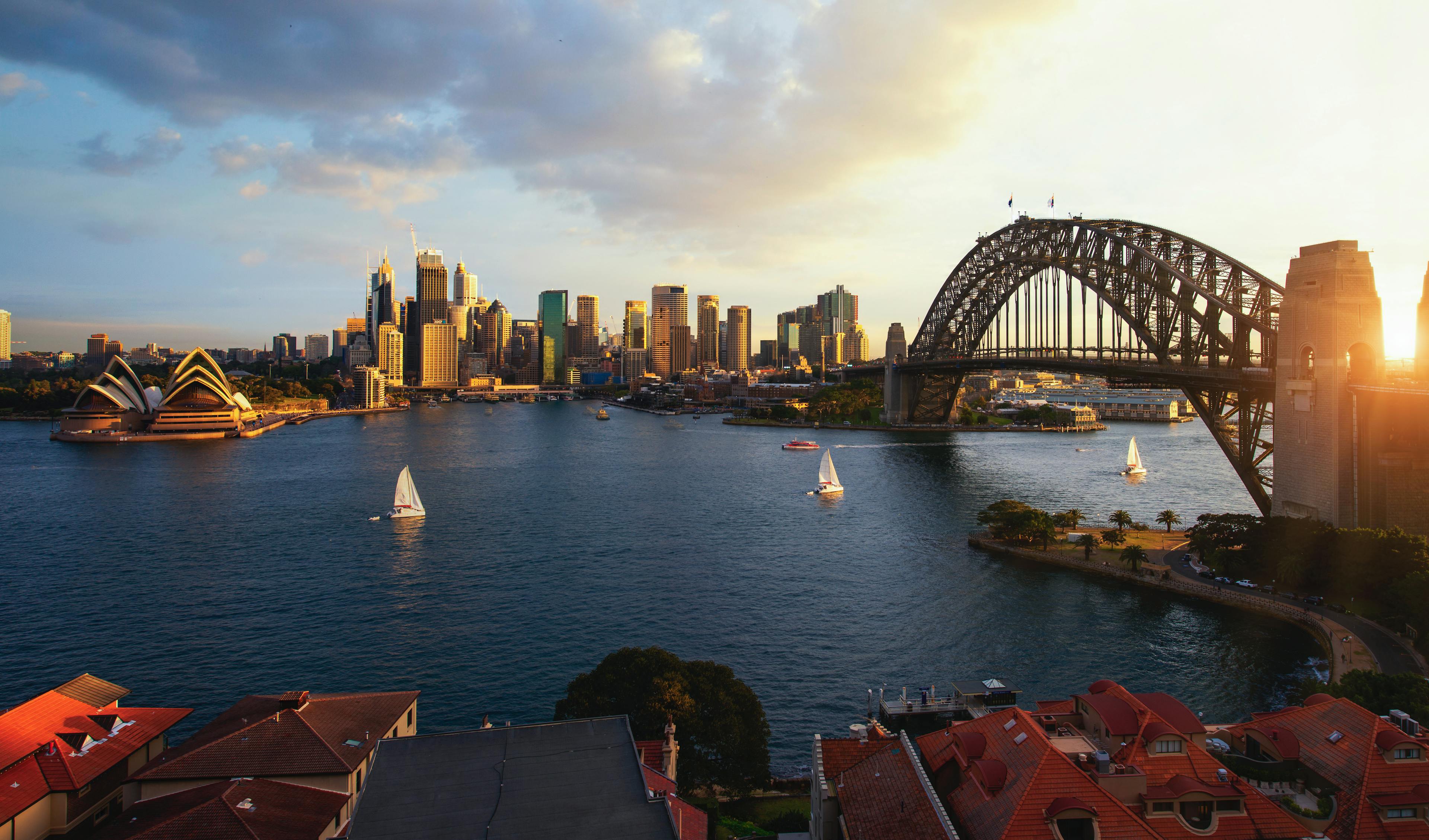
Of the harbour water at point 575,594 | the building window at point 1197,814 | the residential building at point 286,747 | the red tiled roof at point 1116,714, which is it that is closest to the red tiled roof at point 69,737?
the residential building at point 286,747

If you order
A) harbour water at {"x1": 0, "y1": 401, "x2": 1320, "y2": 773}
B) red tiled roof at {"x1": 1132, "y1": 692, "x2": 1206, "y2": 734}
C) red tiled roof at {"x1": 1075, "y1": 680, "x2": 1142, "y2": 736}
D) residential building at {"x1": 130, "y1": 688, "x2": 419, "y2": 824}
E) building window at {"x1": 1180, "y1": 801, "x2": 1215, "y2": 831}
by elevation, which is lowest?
harbour water at {"x1": 0, "y1": 401, "x2": 1320, "y2": 773}

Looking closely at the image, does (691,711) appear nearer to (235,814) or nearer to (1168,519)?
(235,814)

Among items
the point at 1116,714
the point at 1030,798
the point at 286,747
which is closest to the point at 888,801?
the point at 1030,798

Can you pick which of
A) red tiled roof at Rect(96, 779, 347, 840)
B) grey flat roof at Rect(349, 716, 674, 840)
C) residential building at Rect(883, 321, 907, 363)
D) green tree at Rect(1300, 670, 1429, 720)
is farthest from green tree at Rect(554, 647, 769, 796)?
residential building at Rect(883, 321, 907, 363)

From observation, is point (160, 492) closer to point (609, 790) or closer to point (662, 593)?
point (662, 593)

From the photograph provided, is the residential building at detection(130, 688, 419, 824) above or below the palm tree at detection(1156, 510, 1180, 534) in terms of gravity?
below

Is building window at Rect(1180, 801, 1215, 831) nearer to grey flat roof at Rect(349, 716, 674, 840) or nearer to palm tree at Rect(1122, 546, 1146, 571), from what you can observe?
grey flat roof at Rect(349, 716, 674, 840)
